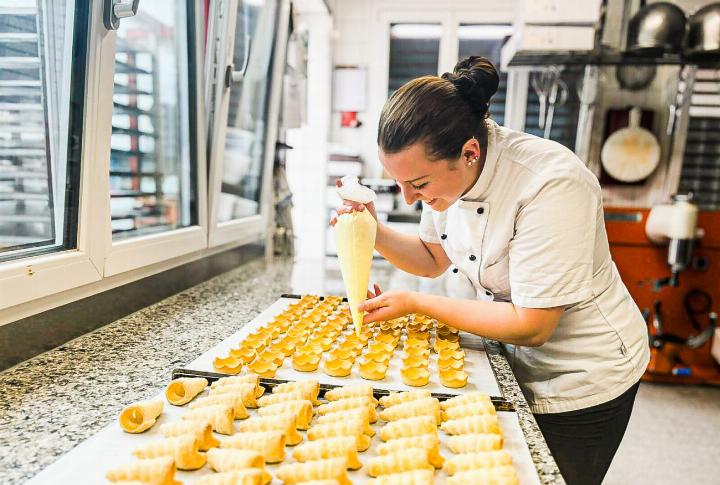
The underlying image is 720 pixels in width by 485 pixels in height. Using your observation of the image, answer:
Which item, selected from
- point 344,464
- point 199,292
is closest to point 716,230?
point 199,292

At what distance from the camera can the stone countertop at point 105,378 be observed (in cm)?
84

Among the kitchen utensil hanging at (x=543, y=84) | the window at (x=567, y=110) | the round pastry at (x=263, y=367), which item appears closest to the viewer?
the round pastry at (x=263, y=367)

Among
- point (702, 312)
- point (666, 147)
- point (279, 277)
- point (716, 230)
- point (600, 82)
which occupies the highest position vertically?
point (600, 82)

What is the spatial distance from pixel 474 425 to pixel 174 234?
1.34 meters

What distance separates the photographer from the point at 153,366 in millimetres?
1192

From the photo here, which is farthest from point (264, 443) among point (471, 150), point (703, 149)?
point (703, 149)

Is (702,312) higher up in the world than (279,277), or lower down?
lower down

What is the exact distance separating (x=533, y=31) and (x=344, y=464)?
3.33 meters

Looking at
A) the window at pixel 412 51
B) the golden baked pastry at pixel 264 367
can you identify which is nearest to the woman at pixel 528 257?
the golden baked pastry at pixel 264 367

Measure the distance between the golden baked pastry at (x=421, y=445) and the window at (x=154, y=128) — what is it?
1.11 metres

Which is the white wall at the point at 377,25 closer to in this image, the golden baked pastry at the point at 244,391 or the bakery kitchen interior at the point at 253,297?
the bakery kitchen interior at the point at 253,297

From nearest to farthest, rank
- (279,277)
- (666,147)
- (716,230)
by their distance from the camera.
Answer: (279,277) < (716,230) < (666,147)

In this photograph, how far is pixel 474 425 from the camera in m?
0.90

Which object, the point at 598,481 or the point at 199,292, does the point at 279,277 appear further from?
the point at 598,481
